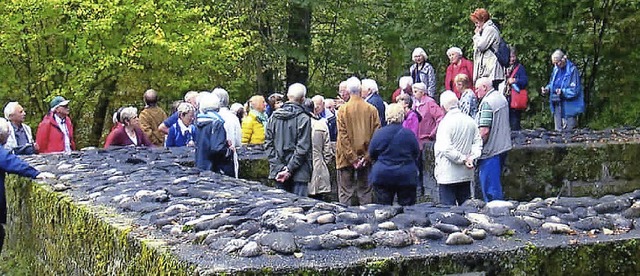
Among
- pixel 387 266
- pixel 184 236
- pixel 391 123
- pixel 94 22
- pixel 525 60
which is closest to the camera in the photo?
pixel 387 266

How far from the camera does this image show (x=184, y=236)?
4688mm

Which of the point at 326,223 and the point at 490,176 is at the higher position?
the point at 326,223

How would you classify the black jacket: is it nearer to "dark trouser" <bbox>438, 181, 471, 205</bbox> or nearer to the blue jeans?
"dark trouser" <bbox>438, 181, 471, 205</bbox>

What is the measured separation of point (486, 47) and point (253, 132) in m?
3.39

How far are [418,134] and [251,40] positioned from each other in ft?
38.4

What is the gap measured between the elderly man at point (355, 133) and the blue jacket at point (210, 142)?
1571 millimetres

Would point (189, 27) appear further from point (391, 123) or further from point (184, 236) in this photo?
point (184, 236)

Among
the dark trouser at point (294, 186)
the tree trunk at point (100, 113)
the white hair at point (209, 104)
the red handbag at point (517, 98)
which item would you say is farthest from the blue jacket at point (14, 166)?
the tree trunk at point (100, 113)

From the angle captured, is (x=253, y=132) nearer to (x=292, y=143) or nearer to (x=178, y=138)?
(x=178, y=138)

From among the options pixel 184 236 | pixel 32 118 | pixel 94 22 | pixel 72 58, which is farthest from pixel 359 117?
pixel 32 118

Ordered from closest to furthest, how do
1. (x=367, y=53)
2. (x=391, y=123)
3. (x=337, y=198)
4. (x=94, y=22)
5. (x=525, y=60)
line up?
1. (x=391, y=123)
2. (x=337, y=198)
3. (x=94, y=22)
4. (x=525, y=60)
5. (x=367, y=53)

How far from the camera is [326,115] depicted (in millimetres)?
12727

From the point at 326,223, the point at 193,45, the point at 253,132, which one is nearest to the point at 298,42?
the point at 193,45

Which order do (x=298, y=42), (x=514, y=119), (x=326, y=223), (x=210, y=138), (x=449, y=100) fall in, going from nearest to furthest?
(x=326, y=223)
(x=449, y=100)
(x=210, y=138)
(x=514, y=119)
(x=298, y=42)
